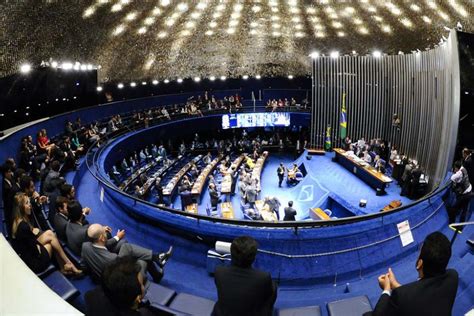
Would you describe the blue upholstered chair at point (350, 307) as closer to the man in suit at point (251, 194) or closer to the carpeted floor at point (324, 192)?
the carpeted floor at point (324, 192)

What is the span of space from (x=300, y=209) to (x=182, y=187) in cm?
489

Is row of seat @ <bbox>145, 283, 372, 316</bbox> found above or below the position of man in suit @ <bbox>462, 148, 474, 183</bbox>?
above

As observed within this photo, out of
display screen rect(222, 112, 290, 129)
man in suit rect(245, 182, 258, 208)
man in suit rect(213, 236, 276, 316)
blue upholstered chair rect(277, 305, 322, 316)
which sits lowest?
display screen rect(222, 112, 290, 129)

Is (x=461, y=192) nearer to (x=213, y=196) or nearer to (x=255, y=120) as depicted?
(x=213, y=196)

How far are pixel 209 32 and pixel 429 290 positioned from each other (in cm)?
2189

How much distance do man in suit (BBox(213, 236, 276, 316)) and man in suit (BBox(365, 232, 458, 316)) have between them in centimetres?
85

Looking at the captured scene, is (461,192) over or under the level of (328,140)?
over

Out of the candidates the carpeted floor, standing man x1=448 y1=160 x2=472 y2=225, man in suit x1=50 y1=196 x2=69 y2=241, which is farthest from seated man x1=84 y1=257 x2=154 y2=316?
the carpeted floor

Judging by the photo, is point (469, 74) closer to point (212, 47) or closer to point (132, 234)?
point (132, 234)

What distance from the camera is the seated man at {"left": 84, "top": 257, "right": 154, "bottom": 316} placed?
2.11 metres

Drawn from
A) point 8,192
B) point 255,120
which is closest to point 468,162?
point 8,192

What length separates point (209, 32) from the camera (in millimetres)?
21719

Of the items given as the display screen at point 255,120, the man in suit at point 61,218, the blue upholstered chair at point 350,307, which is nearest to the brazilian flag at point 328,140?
the display screen at point 255,120

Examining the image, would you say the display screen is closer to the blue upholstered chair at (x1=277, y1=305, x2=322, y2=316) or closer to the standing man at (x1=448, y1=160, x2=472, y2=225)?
the standing man at (x1=448, y1=160, x2=472, y2=225)
